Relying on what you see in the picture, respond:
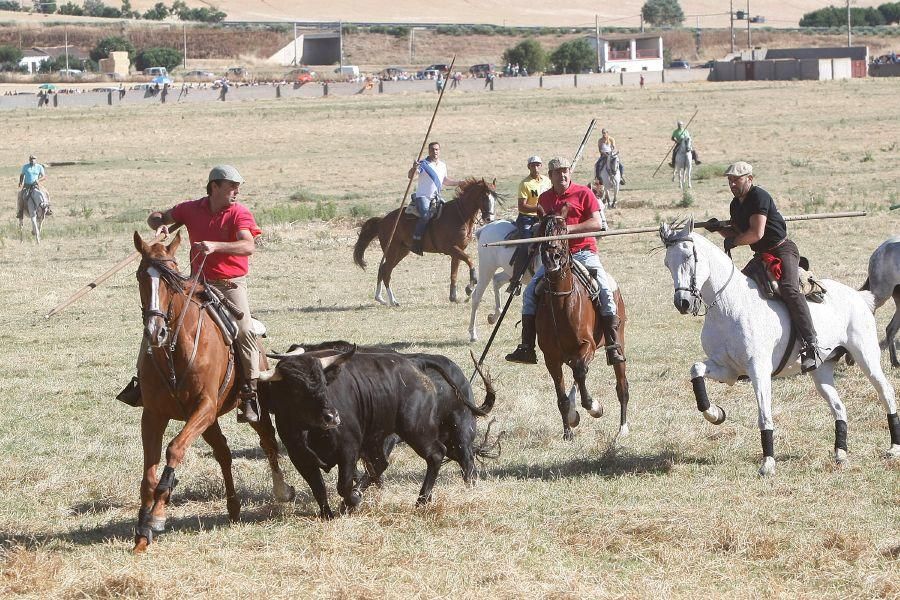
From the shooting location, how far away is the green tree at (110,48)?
120125 mm

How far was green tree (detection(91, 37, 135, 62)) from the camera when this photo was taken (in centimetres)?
12012

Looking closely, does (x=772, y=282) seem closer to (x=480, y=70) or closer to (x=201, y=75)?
(x=480, y=70)

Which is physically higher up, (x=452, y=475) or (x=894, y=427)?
(x=894, y=427)

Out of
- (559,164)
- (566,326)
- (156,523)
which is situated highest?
(559,164)

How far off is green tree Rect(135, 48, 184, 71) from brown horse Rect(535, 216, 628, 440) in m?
110

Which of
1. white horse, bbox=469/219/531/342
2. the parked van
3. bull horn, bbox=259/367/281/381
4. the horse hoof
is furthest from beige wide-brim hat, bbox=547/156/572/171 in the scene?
the parked van

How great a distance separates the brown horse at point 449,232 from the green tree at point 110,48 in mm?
105092

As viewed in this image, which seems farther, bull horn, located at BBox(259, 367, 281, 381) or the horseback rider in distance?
the horseback rider in distance

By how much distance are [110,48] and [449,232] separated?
354 feet

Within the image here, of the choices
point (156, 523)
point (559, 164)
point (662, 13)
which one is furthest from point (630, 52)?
point (156, 523)

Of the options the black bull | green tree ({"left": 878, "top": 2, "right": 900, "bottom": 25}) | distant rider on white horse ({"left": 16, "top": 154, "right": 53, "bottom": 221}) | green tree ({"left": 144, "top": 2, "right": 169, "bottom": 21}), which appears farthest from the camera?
green tree ({"left": 878, "top": 2, "right": 900, "bottom": 25})

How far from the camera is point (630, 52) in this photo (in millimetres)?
118750

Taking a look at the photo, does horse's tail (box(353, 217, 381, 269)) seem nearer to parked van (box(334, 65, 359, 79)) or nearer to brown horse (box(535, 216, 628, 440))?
brown horse (box(535, 216, 628, 440))

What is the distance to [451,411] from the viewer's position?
9.24 m
